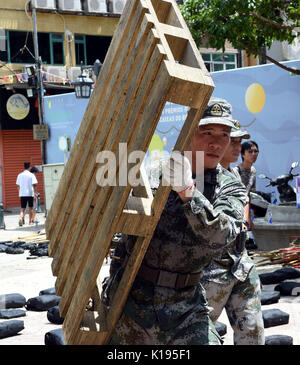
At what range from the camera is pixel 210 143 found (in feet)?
11.5

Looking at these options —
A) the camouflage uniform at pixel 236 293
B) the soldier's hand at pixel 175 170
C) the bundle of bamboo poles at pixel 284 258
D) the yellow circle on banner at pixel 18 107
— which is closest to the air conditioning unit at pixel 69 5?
the yellow circle on banner at pixel 18 107

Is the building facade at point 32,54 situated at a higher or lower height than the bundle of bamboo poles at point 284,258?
higher

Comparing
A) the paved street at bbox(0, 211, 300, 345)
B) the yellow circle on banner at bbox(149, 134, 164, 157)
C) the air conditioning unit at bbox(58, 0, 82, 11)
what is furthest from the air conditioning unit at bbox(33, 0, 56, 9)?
the yellow circle on banner at bbox(149, 134, 164, 157)

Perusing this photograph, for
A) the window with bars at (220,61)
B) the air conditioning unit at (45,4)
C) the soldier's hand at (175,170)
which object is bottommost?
the soldier's hand at (175,170)

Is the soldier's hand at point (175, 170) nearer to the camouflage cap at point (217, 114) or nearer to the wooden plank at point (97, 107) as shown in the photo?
the wooden plank at point (97, 107)

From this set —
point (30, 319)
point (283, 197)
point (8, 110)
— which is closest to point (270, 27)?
point (283, 197)

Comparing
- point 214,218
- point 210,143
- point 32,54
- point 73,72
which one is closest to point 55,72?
point 73,72

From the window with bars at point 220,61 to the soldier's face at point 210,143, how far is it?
29093 mm

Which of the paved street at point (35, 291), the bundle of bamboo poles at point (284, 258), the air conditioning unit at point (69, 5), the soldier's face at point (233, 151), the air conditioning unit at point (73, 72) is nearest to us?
the soldier's face at point (233, 151)

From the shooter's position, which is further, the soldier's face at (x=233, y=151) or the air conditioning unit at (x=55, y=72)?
the air conditioning unit at (x=55, y=72)

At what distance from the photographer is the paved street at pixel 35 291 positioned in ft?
21.1

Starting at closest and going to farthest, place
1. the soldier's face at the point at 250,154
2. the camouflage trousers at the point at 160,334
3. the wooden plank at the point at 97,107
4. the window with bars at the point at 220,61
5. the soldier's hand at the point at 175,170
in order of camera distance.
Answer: the soldier's hand at the point at 175,170 < the wooden plank at the point at 97,107 < the camouflage trousers at the point at 160,334 < the soldier's face at the point at 250,154 < the window with bars at the point at 220,61

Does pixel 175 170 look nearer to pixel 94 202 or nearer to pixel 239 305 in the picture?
pixel 94 202

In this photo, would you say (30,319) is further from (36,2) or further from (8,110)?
(36,2)
